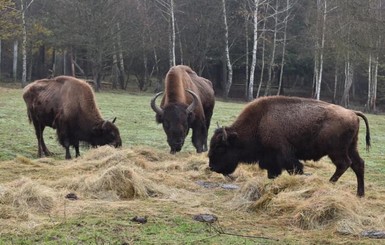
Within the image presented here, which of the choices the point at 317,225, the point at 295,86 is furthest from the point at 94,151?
the point at 295,86

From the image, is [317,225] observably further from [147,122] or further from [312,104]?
[147,122]

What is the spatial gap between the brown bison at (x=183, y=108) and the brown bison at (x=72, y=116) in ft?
3.56

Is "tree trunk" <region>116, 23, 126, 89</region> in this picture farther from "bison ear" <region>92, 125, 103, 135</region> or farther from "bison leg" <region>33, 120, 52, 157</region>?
"bison ear" <region>92, 125, 103, 135</region>

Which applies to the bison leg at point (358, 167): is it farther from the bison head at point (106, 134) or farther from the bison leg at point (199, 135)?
the bison head at point (106, 134)

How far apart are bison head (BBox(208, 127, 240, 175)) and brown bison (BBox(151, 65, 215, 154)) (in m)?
2.81

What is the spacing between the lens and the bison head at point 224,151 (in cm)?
831

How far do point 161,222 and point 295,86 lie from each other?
45913 millimetres

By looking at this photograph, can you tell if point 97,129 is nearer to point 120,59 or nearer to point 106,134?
point 106,134

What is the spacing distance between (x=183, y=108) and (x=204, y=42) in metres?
31.9

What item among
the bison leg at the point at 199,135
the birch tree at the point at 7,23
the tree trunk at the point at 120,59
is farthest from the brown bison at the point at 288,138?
the tree trunk at the point at 120,59

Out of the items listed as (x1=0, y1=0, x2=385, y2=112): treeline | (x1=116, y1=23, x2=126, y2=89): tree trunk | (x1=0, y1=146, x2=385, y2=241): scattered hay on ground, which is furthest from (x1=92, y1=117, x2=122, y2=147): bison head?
(x1=116, y1=23, x2=126, y2=89): tree trunk

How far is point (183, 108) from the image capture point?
37.8 feet

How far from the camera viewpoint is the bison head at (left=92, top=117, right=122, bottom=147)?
11156mm

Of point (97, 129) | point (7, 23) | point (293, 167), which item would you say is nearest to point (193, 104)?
point (97, 129)
